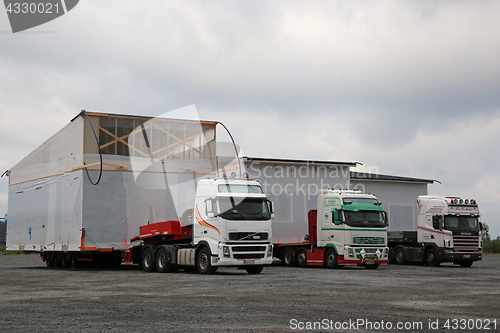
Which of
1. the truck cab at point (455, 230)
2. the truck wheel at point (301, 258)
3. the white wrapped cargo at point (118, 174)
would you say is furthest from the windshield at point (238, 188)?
the truck cab at point (455, 230)

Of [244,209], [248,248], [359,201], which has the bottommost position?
[248,248]

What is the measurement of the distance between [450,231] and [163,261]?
13093 millimetres

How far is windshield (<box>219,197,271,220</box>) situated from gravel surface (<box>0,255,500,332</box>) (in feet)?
10.5

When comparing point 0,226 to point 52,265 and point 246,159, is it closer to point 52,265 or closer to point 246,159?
point 52,265

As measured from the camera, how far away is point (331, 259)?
22922 millimetres

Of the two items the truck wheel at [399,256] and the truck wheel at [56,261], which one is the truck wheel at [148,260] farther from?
the truck wheel at [399,256]

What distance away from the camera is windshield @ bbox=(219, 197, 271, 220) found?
1819 centimetres

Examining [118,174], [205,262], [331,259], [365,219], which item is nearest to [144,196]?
[118,174]

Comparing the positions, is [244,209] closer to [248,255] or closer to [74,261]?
[248,255]

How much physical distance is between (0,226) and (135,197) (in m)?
78.3

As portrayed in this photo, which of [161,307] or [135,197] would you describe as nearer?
[161,307]

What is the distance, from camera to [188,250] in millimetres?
19438

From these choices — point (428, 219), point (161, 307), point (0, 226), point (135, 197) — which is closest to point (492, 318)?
point (161, 307)

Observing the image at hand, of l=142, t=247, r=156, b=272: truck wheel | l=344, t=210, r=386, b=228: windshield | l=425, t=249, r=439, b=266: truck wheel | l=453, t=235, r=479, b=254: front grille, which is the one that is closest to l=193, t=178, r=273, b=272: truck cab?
l=142, t=247, r=156, b=272: truck wheel
